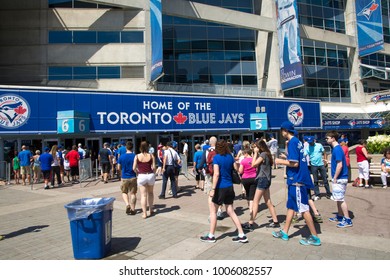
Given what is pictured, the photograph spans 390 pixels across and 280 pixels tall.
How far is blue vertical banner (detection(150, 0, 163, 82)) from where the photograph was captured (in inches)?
843

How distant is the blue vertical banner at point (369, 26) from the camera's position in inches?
1278

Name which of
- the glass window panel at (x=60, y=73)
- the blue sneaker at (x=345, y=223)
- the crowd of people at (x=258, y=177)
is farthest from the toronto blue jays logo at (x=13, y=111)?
the blue sneaker at (x=345, y=223)

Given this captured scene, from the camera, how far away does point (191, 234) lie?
216 inches

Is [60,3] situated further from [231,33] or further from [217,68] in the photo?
[231,33]

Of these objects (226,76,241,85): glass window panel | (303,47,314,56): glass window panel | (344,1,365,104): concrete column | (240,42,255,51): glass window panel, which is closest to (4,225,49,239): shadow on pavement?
(226,76,241,85): glass window panel

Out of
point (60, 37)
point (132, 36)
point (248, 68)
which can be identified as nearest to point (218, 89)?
point (248, 68)

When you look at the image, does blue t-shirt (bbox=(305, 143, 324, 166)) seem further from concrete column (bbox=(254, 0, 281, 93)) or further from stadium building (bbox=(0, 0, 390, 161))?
concrete column (bbox=(254, 0, 281, 93))

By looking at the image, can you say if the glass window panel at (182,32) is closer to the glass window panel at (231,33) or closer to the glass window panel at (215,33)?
the glass window panel at (215,33)

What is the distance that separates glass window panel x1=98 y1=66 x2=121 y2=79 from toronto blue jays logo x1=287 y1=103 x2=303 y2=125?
1604 centimetres

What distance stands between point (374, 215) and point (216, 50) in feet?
80.9

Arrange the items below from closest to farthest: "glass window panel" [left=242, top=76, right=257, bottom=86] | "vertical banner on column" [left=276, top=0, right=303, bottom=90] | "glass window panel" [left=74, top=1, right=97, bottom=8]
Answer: "glass window panel" [left=74, top=1, right=97, bottom=8], "vertical banner on column" [left=276, top=0, right=303, bottom=90], "glass window panel" [left=242, top=76, right=257, bottom=86]

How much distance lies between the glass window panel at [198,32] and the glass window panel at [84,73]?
1060 cm

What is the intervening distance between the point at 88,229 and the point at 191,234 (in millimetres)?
2033
